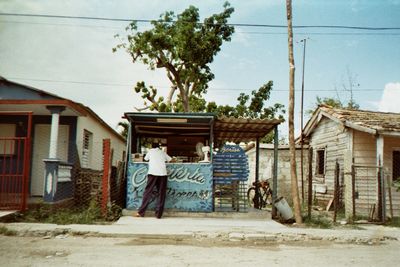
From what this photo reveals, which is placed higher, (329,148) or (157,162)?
(329,148)

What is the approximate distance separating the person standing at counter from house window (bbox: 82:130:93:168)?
4800mm

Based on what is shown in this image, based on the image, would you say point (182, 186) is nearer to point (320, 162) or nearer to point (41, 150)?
point (41, 150)

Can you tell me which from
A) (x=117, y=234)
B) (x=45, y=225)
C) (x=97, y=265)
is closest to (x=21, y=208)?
(x=45, y=225)

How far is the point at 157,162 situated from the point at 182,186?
1.10 m

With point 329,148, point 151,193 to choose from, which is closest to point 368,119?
point 329,148

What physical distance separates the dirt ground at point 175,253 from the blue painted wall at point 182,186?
2.82m

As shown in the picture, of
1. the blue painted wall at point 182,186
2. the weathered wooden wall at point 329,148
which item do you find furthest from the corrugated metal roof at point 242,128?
the weathered wooden wall at point 329,148

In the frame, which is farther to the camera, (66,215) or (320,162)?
(320,162)

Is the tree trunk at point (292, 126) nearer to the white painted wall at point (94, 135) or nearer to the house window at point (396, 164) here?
the house window at point (396, 164)

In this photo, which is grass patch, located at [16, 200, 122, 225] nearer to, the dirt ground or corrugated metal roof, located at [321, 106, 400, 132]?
the dirt ground

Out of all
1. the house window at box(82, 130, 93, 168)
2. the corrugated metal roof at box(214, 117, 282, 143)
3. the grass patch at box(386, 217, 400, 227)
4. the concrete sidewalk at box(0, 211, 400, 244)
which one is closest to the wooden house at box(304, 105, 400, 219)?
the grass patch at box(386, 217, 400, 227)

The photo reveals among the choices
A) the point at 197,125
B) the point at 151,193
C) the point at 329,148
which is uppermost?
the point at 197,125

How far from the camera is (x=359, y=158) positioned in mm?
13219

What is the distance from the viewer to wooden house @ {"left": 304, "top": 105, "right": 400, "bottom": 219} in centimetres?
1087
